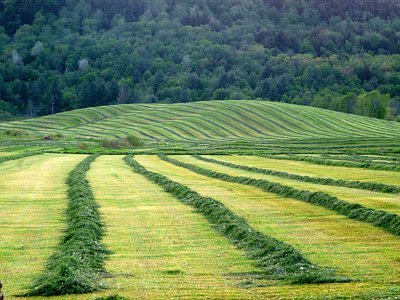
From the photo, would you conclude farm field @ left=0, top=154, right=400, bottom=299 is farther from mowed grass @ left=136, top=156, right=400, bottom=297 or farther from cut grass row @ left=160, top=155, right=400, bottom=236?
cut grass row @ left=160, top=155, right=400, bottom=236

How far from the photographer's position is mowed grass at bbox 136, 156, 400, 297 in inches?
711

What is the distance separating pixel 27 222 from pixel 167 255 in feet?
30.3

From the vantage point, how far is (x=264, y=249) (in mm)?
21891

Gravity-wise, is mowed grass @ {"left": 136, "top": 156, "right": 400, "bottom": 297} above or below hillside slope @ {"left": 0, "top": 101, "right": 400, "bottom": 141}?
above

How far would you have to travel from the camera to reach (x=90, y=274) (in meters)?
19.0

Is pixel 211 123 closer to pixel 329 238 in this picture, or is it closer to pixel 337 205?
pixel 337 205

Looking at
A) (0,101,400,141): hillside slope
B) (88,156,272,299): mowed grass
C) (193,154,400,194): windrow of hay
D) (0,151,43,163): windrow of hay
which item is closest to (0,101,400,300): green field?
(88,156,272,299): mowed grass

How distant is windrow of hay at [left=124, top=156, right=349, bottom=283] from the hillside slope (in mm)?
88648

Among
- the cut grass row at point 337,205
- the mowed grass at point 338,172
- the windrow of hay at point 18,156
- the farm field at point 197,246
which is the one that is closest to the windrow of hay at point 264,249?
the farm field at point 197,246

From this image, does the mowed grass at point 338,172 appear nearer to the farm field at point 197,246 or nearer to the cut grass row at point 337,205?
the cut grass row at point 337,205

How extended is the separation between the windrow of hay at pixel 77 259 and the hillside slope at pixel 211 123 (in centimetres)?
8882

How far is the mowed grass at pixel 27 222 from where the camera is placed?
791 inches

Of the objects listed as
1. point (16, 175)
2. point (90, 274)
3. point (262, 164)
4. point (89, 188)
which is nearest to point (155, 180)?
point (89, 188)

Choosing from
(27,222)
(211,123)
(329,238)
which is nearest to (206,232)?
(329,238)
